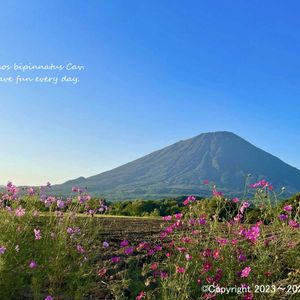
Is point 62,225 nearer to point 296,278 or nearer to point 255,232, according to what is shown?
point 255,232

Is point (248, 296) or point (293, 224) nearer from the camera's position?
point (248, 296)

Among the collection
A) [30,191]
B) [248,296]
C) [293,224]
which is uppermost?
[30,191]

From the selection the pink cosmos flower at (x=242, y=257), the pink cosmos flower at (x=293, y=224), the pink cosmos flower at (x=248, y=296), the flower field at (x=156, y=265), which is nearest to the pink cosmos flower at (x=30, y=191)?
the flower field at (x=156, y=265)

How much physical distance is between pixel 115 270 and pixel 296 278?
2.60 meters

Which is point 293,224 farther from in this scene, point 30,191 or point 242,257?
point 30,191

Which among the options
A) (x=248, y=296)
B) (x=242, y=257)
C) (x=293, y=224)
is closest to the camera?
(x=248, y=296)

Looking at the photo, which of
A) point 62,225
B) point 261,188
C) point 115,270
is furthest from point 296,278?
point 62,225

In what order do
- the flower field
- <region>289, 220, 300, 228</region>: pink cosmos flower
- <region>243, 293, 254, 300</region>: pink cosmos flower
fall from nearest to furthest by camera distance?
1. <region>243, 293, 254, 300</region>: pink cosmos flower
2. the flower field
3. <region>289, 220, 300, 228</region>: pink cosmos flower

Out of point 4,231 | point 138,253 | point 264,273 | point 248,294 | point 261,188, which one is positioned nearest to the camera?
point 248,294

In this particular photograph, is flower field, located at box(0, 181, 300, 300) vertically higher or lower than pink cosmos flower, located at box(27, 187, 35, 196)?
lower

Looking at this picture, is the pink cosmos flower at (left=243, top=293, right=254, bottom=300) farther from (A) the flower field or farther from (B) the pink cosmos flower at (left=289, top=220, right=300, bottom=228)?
(B) the pink cosmos flower at (left=289, top=220, right=300, bottom=228)

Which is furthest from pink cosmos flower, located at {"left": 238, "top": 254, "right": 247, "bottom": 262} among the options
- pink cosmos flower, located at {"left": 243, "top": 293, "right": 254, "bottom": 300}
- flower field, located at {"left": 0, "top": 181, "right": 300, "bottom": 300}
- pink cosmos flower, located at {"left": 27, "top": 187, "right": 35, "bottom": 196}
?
pink cosmos flower, located at {"left": 27, "top": 187, "right": 35, "bottom": 196}

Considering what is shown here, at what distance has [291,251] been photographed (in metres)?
6.22

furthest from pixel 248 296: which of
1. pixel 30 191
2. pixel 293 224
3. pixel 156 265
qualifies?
pixel 30 191
